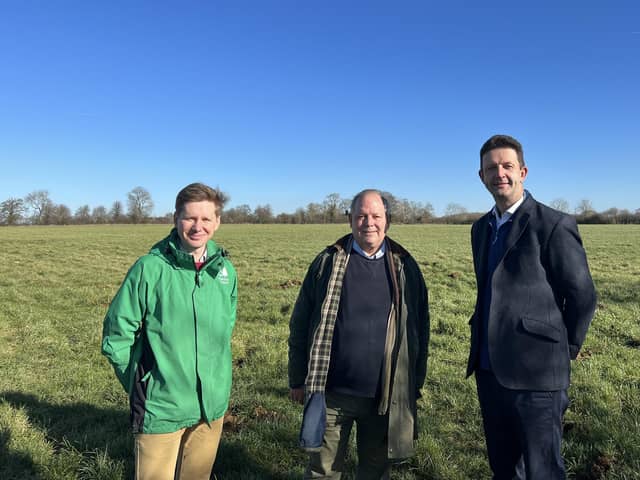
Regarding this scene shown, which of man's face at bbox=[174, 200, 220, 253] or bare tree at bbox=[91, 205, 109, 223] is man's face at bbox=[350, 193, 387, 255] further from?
bare tree at bbox=[91, 205, 109, 223]

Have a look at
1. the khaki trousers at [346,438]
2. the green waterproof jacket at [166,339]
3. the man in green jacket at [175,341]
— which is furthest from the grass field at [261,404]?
the green waterproof jacket at [166,339]

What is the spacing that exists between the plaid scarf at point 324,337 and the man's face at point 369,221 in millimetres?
250

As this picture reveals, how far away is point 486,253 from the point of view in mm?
3000

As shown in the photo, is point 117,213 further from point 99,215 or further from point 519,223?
point 519,223

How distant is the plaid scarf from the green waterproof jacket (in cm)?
64

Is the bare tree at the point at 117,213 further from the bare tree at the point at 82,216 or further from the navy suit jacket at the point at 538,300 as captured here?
the navy suit jacket at the point at 538,300

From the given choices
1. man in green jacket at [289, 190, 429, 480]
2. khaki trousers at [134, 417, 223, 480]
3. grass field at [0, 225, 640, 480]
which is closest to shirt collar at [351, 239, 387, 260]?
man in green jacket at [289, 190, 429, 480]

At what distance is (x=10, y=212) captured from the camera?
3885 inches

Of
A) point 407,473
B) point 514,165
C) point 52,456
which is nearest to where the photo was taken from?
point 514,165

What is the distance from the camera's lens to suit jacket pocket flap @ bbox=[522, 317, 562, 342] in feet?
8.42

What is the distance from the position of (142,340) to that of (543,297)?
99.3 inches

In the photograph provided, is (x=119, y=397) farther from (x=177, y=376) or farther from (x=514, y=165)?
(x=514, y=165)

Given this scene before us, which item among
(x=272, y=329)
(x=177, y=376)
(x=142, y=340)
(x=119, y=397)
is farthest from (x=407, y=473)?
(x=272, y=329)

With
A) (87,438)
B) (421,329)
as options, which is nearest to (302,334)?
(421,329)
